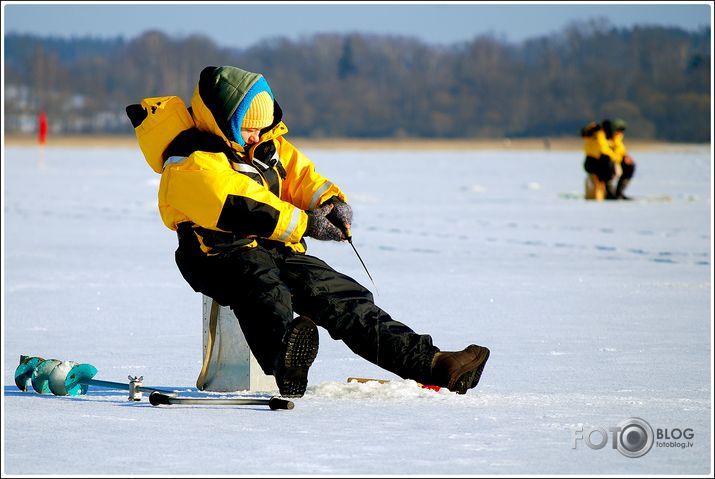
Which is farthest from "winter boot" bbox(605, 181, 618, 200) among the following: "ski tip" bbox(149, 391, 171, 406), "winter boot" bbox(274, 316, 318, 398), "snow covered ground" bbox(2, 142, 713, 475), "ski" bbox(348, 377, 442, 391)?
"ski tip" bbox(149, 391, 171, 406)

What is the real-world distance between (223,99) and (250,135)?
6.0 inches

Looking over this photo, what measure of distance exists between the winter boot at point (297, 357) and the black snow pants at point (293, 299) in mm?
76

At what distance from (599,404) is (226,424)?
122cm

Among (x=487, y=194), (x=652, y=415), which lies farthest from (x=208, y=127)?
(x=487, y=194)

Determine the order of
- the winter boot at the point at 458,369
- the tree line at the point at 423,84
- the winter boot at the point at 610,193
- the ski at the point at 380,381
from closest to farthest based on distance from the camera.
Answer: the winter boot at the point at 458,369
the ski at the point at 380,381
the winter boot at the point at 610,193
the tree line at the point at 423,84

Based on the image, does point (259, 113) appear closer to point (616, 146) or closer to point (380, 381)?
point (380, 381)

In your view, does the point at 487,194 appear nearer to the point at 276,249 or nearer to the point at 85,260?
the point at 85,260

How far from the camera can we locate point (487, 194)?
65.5 ft

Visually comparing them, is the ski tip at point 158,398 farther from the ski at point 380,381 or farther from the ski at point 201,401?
the ski at point 380,381

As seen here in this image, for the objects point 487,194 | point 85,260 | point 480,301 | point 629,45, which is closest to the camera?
point 480,301

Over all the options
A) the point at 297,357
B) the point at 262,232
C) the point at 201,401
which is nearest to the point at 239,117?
the point at 262,232

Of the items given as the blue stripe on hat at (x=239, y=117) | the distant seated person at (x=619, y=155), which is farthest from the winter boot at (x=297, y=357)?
the distant seated person at (x=619, y=155)

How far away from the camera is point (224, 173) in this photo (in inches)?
172

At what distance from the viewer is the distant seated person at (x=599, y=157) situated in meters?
16.9
